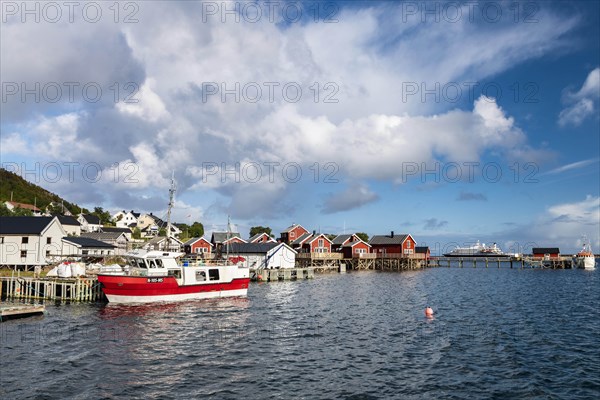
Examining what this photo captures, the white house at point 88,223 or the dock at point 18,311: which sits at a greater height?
the white house at point 88,223

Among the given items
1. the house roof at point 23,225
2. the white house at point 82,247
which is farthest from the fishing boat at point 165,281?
the house roof at point 23,225

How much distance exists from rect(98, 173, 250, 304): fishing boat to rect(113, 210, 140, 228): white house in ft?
383

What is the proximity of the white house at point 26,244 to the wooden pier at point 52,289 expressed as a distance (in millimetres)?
10077

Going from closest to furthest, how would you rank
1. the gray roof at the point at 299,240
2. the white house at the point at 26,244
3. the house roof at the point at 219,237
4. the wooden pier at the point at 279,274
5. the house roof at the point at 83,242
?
the white house at the point at 26,244
the house roof at the point at 83,242
the wooden pier at the point at 279,274
the house roof at the point at 219,237
the gray roof at the point at 299,240

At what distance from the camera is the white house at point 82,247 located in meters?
64.8

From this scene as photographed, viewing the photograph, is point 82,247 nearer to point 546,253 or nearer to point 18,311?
point 18,311

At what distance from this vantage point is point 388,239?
115m

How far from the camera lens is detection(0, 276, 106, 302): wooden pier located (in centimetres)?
4691

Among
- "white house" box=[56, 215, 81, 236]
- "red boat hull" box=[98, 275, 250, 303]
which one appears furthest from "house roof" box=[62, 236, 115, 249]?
"white house" box=[56, 215, 81, 236]

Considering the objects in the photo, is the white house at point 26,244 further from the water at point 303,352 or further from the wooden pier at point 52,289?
the water at point 303,352

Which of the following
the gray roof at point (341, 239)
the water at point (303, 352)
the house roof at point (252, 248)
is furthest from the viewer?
the gray roof at point (341, 239)

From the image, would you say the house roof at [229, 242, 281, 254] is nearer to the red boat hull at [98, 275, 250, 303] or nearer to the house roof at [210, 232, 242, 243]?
the house roof at [210, 232, 242, 243]

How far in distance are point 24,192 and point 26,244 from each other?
121388mm

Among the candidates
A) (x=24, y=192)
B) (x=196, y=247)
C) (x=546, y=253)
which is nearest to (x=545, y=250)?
(x=546, y=253)
